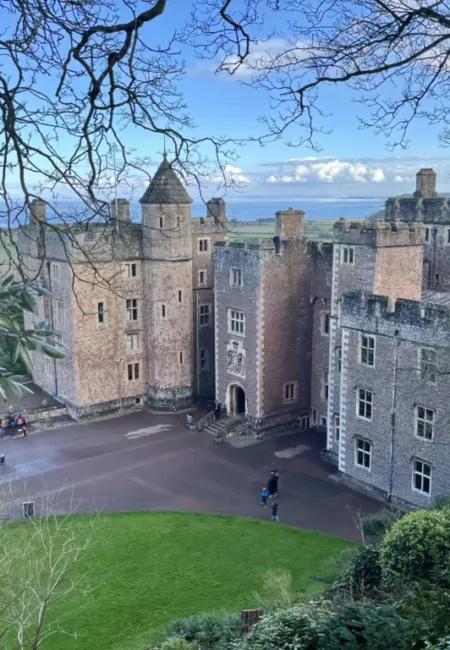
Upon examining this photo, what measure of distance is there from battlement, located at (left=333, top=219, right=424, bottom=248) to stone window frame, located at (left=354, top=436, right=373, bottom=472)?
7179mm

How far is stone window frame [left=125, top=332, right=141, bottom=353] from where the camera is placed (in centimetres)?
3306

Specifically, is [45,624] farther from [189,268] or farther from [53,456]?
[189,268]

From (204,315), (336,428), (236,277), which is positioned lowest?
(336,428)

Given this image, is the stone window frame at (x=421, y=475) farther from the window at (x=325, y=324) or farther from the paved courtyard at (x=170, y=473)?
the window at (x=325, y=324)

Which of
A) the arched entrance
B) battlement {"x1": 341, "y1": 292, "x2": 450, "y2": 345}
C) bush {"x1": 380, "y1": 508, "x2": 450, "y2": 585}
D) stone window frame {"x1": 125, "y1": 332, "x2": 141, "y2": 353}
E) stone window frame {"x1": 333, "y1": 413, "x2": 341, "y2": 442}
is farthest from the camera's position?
stone window frame {"x1": 125, "y1": 332, "x2": 141, "y2": 353}

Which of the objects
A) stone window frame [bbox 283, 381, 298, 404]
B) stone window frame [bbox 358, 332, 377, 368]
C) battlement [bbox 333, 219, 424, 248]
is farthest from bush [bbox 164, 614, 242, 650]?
stone window frame [bbox 283, 381, 298, 404]

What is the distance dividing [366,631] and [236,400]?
23120 mm

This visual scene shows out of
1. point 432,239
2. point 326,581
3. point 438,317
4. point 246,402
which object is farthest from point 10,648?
point 432,239

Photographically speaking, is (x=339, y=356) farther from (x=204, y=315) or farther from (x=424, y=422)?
(x=204, y=315)

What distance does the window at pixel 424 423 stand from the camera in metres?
20.3

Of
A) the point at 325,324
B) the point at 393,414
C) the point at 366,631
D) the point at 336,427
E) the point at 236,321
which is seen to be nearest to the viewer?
the point at 366,631

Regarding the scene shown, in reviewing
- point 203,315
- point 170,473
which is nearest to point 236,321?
point 203,315

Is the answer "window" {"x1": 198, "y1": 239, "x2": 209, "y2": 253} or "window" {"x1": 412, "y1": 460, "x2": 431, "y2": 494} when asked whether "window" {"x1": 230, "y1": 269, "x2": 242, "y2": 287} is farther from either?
"window" {"x1": 412, "y1": 460, "x2": 431, "y2": 494}

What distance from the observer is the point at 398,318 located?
69.2 feet
